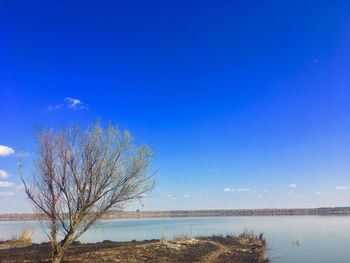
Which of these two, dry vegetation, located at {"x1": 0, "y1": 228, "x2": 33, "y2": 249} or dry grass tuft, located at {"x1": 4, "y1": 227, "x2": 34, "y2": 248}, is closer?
dry vegetation, located at {"x1": 0, "y1": 228, "x2": 33, "y2": 249}

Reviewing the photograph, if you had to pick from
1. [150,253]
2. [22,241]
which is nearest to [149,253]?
[150,253]

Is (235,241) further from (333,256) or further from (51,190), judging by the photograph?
(51,190)

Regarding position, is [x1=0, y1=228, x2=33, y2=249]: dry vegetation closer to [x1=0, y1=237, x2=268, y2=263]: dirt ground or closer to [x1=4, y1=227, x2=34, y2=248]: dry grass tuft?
[x1=4, y1=227, x2=34, y2=248]: dry grass tuft

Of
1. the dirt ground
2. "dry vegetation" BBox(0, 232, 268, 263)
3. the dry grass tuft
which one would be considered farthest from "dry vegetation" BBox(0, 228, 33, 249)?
"dry vegetation" BBox(0, 232, 268, 263)

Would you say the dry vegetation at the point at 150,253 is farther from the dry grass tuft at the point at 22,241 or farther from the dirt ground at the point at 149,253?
the dry grass tuft at the point at 22,241

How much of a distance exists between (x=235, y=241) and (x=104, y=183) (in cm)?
2032

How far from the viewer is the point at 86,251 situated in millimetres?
Answer: 22609

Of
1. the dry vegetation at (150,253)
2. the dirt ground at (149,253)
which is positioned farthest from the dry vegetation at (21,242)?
the dry vegetation at (150,253)

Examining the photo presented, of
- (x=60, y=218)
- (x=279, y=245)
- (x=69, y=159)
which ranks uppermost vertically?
(x=69, y=159)

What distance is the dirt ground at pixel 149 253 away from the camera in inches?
805

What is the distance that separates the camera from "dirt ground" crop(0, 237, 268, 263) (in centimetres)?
2045

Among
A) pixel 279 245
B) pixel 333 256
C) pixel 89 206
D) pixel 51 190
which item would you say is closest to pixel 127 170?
pixel 89 206

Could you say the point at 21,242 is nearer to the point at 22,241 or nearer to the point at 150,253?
the point at 22,241

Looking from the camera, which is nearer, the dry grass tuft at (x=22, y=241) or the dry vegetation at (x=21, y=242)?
the dry vegetation at (x=21, y=242)
